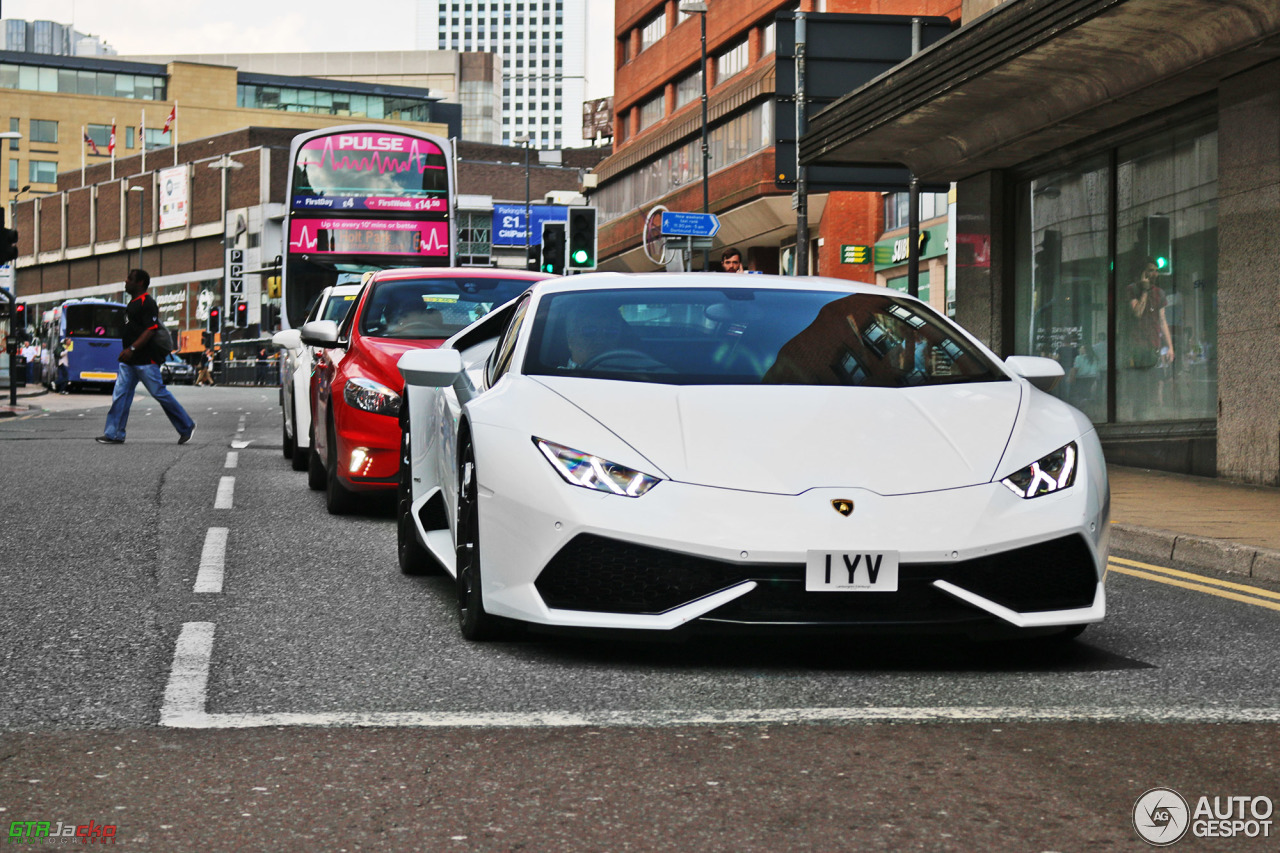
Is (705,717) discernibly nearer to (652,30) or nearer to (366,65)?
(652,30)

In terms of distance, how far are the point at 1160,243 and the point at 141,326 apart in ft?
34.0

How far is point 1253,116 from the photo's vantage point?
41.9ft

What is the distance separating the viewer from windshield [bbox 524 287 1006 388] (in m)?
5.60

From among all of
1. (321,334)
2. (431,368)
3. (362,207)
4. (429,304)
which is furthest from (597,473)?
(362,207)

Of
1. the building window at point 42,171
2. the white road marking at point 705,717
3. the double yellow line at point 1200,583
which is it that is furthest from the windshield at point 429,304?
the building window at point 42,171

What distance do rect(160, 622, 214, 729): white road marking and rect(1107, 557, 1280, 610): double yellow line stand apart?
14.2 ft

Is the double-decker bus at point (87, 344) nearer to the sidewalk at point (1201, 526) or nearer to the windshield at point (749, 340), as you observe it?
the sidewalk at point (1201, 526)

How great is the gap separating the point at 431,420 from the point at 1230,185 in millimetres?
8798

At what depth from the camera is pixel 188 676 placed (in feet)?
16.1

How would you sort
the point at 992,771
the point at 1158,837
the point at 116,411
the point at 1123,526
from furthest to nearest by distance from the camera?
the point at 116,411 → the point at 1123,526 → the point at 992,771 → the point at 1158,837

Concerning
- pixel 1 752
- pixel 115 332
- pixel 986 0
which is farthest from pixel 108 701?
pixel 115 332

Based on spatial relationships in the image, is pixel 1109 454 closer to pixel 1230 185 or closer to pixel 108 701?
pixel 1230 185

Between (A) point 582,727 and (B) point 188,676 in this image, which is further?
(B) point 188,676

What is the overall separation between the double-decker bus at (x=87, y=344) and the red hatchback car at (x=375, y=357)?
121ft
